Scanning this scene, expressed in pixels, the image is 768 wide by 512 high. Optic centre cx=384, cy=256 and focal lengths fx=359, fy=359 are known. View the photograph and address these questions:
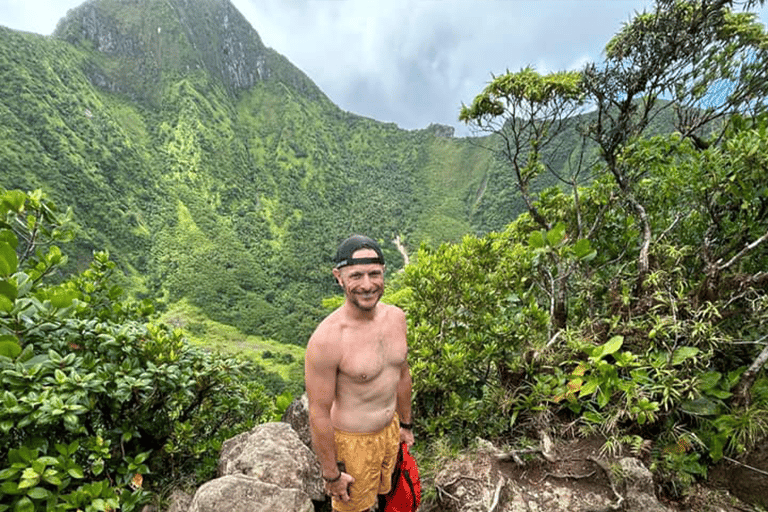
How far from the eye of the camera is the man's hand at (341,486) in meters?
2.41

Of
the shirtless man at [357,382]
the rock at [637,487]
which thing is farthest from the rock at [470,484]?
the rock at [637,487]

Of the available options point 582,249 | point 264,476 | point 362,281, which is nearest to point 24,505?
point 264,476

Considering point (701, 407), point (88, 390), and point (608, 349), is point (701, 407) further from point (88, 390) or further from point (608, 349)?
point (88, 390)

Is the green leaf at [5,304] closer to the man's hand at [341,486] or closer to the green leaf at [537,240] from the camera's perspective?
the man's hand at [341,486]

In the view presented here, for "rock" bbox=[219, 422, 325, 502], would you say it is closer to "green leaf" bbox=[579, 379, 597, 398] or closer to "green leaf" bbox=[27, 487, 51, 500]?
"green leaf" bbox=[27, 487, 51, 500]

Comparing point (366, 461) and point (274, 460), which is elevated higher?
point (366, 461)

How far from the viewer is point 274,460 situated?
3.19m

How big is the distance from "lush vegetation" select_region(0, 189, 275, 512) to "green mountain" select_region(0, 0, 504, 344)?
3700 centimetres

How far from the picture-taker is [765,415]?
302 cm

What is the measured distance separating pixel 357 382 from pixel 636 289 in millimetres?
3563

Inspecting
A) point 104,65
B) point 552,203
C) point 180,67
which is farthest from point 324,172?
point 552,203

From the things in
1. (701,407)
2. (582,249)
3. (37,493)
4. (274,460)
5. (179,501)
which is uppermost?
(582,249)

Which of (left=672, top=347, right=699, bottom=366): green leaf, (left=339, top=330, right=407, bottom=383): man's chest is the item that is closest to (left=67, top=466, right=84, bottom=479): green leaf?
(left=339, top=330, right=407, bottom=383): man's chest

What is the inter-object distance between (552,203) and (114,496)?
5.64 metres
